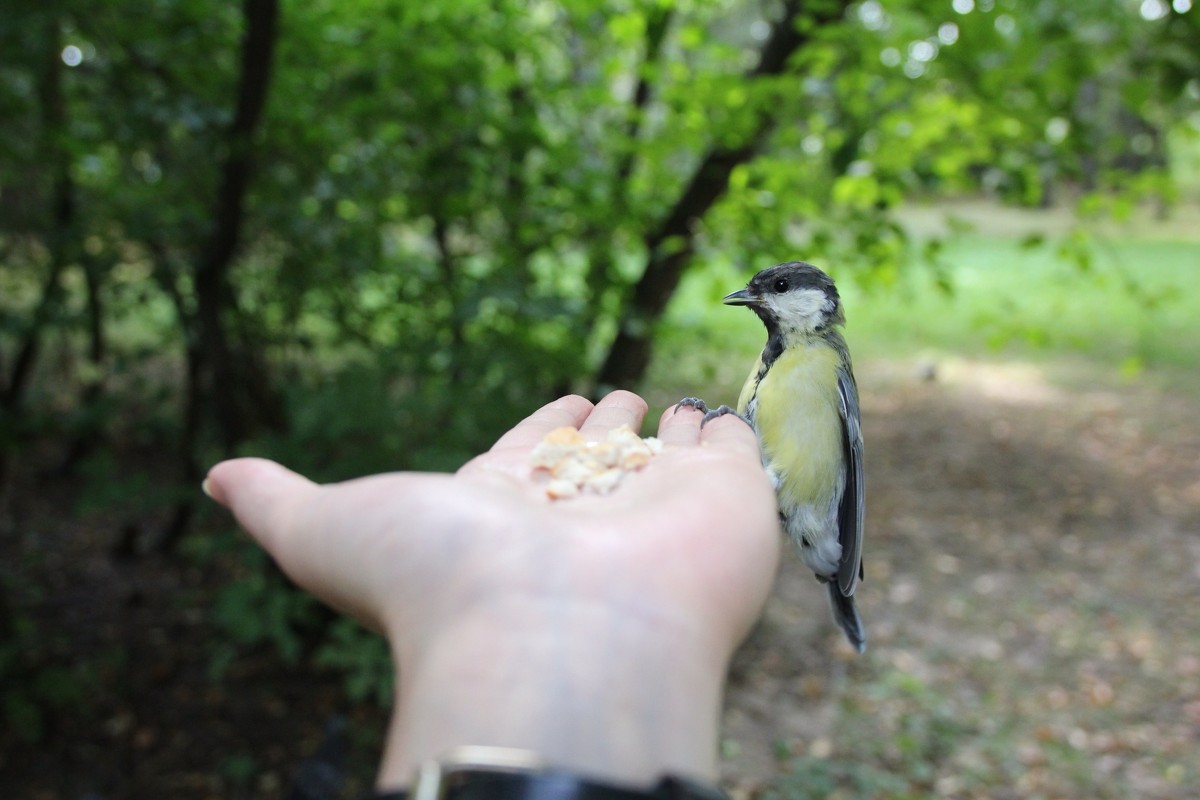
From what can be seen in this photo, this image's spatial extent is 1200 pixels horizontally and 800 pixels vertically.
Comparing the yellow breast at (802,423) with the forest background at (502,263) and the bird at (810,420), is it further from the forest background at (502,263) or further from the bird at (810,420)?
the forest background at (502,263)

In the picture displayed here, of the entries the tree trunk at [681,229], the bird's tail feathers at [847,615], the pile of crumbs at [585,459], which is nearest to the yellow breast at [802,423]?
the bird's tail feathers at [847,615]

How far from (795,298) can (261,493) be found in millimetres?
1326

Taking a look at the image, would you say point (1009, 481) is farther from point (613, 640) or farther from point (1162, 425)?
point (613, 640)

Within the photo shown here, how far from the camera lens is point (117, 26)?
13.0 feet

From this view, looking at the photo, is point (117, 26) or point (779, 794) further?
point (779, 794)

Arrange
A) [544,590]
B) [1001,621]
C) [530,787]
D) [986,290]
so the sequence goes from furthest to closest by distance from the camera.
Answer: [1001,621] → [986,290] → [544,590] → [530,787]

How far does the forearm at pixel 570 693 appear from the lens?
1.03 metres

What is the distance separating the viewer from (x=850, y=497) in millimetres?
2197

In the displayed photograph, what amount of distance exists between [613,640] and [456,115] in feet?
11.8

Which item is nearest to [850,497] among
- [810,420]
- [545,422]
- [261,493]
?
[810,420]

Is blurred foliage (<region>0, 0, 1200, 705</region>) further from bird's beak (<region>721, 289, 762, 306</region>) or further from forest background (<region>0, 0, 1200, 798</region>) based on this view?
bird's beak (<region>721, 289, 762, 306</region>)

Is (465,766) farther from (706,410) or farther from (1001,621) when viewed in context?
(1001,621)

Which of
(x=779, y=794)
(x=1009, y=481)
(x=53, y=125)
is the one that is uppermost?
(x=53, y=125)

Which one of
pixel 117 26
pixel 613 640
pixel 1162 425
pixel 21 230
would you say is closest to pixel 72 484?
pixel 21 230
